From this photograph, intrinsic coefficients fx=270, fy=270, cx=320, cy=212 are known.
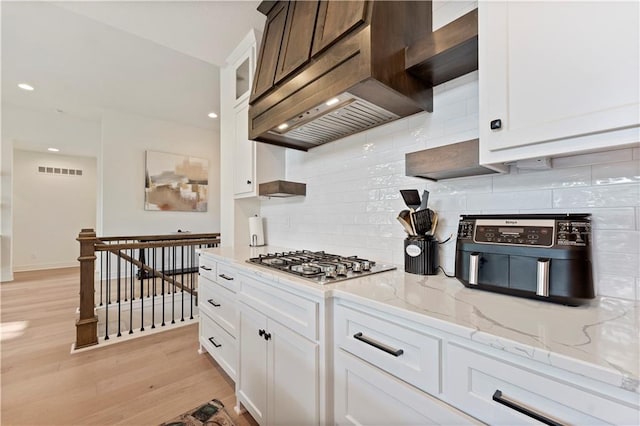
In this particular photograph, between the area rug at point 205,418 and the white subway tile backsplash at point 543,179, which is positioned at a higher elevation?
the white subway tile backsplash at point 543,179

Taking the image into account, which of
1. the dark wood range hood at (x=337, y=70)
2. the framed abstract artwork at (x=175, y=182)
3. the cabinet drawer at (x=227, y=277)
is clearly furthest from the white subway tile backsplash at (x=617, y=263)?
the framed abstract artwork at (x=175, y=182)

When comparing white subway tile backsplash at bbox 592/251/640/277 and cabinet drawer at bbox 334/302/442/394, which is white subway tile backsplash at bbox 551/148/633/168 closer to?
white subway tile backsplash at bbox 592/251/640/277

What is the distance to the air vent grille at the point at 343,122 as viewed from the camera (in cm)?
145

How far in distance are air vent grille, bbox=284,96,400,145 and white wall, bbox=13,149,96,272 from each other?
712cm

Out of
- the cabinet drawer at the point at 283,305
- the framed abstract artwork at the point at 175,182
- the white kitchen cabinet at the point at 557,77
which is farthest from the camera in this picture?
→ the framed abstract artwork at the point at 175,182

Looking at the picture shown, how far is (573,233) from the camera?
2.87 feet

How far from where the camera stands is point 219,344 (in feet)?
6.54

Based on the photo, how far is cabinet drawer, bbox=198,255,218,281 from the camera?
6.67 ft

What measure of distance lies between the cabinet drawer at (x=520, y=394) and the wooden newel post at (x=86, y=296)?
10.0 ft

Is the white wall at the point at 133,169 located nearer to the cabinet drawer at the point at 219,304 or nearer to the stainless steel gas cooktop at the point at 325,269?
the cabinet drawer at the point at 219,304

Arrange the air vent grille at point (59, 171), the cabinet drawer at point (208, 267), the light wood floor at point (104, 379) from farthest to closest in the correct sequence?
the air vent grille at point (59, 171) < the cabinet drawer at point (208, 267) < the light wood floor at point (104, 379)

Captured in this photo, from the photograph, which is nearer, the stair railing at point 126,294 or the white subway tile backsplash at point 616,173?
the white subway tile backsplash at point 616,173

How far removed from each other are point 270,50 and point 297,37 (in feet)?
1.23

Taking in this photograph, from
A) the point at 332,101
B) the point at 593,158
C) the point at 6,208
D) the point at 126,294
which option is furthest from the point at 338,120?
the point at 6,208
